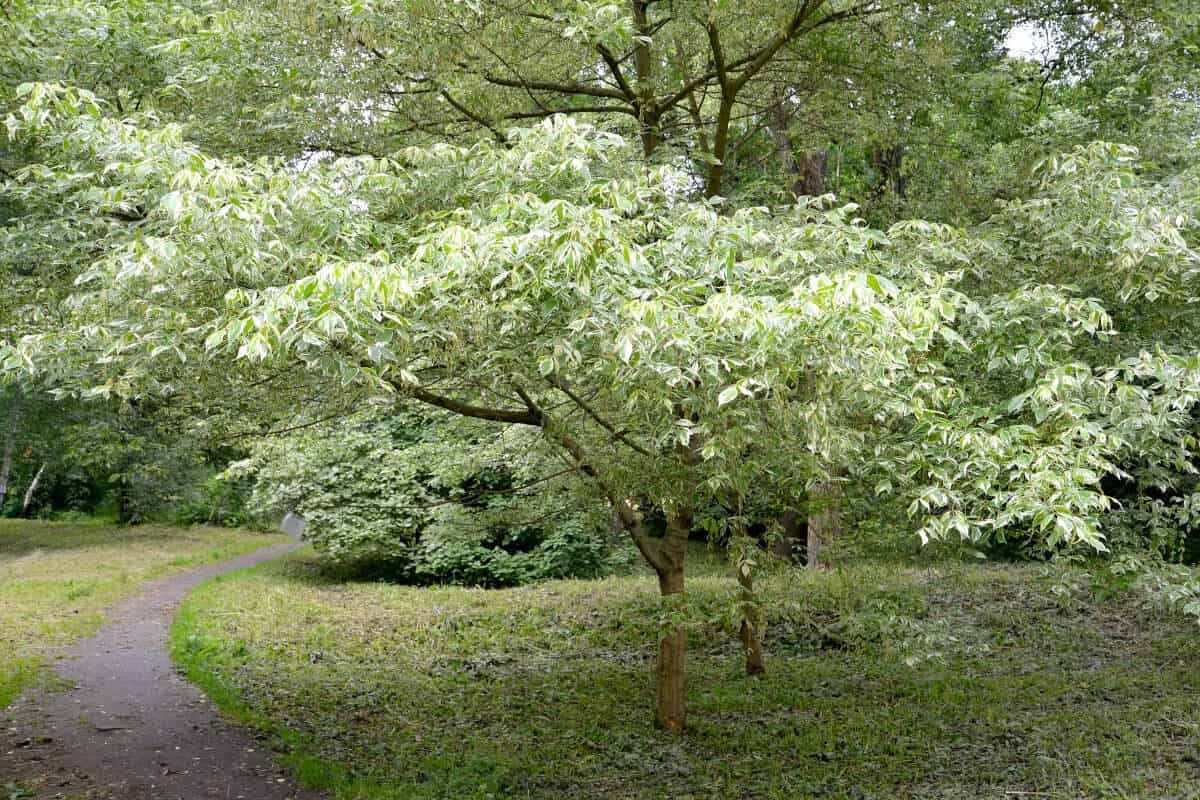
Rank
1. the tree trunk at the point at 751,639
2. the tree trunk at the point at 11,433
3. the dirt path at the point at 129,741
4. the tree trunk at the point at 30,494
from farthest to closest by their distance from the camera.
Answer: the tree trunk at the point at 30,494 → the tree trunk at the point at 11,433 → the tree trunk at the point at 751,639 → the dirt path at the point at 129,741

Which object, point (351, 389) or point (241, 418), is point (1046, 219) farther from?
point (241, 418)

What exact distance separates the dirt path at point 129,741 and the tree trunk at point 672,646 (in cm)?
295

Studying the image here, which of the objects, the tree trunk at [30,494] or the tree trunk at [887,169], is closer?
the tree trunk at [887,169]

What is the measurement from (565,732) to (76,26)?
7.35 m

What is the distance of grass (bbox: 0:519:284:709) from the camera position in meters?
10.3

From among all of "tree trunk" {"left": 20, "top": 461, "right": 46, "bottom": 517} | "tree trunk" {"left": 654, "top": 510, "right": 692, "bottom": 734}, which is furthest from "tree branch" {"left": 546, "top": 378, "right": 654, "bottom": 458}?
"tree trunk" {"left": 20, "top": 461, "right": 46, "bottom": 517}

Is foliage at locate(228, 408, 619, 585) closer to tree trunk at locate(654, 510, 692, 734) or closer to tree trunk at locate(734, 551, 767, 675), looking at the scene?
tree trunk at locate(734, 551, 767, 675)

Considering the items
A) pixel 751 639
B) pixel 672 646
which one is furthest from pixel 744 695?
pixel 672 646

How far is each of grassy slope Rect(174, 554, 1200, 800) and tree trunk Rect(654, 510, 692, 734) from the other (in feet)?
0.66

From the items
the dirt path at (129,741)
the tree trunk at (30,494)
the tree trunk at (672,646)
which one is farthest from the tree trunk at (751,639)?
the tree trunk at (30,494)

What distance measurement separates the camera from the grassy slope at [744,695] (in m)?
6.51

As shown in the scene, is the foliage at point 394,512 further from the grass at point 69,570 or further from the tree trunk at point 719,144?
the tree trunk at point 719,144

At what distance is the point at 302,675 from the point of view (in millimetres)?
9641


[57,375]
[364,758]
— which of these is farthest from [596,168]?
[364,758]
